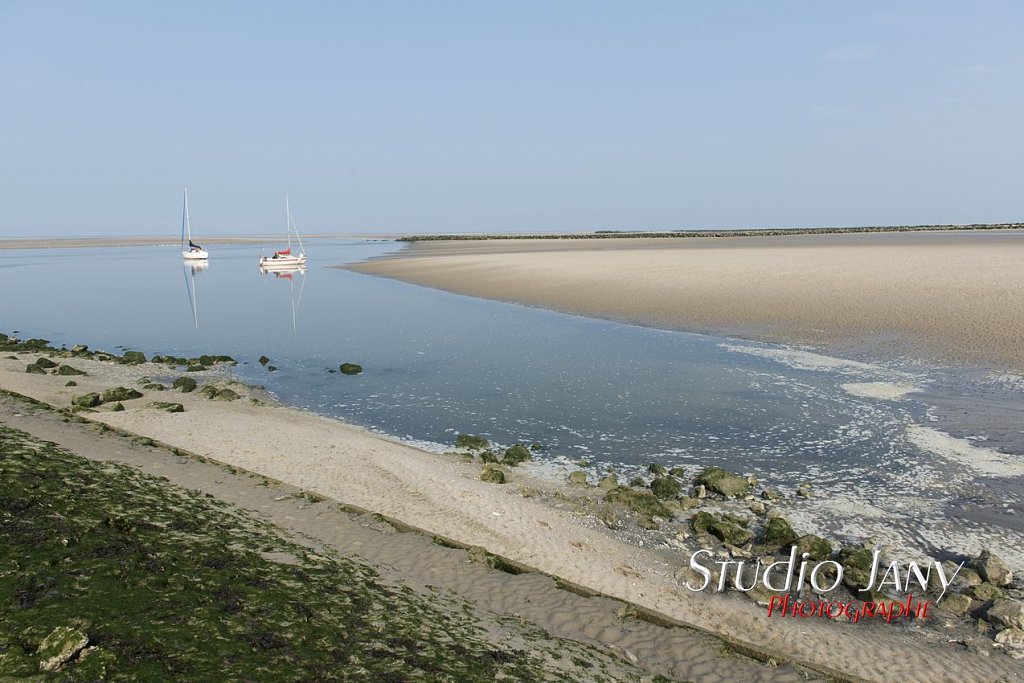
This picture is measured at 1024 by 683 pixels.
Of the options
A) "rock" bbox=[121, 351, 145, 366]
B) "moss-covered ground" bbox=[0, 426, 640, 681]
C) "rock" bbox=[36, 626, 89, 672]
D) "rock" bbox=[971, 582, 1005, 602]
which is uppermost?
"rock" bbox=[36, 626, 89, 672]

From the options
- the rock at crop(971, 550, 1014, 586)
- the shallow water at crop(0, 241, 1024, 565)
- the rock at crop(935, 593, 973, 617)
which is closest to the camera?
the rock at crop(935, 593, 973, 617)

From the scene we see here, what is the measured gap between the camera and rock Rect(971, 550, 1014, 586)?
912 cm

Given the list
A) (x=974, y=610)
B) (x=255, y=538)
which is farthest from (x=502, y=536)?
(x=974, y=610)

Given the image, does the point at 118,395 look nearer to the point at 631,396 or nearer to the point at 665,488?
the point at 631,396

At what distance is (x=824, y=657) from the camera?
7.75 meters

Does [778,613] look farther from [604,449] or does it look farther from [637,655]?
[604,449]

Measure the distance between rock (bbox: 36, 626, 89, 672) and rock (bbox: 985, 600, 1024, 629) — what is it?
10.0 m

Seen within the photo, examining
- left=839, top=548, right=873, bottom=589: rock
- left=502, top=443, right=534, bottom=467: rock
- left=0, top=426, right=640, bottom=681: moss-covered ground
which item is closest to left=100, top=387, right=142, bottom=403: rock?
left=0, top=426, right=640, bottom=681: moss-covered ground

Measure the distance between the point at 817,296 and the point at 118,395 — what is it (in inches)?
1282

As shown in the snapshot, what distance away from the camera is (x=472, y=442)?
15.3 metres

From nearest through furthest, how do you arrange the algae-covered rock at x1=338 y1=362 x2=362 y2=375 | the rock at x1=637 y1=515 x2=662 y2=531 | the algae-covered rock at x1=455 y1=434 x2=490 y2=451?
1. the rock at x1=637 y1=515 x2=662 y2=531
2. the algae-covered rock at x1=455 y1=434 x2=490 y2=451
3. the algae-covered rock at x1=338 y1=362 x2=362 y2=375

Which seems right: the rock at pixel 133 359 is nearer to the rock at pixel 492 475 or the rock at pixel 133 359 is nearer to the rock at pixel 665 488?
the rock at pixel 492 475

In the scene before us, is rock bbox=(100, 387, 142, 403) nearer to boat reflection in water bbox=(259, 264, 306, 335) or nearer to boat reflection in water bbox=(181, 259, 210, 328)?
boat reflection in water bbox=(181, 259, 210, 328)

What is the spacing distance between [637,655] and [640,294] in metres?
34.6
